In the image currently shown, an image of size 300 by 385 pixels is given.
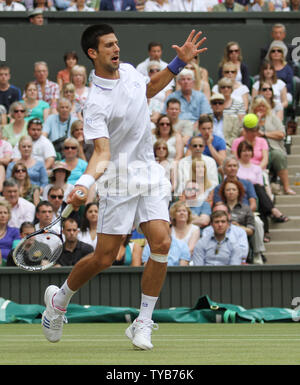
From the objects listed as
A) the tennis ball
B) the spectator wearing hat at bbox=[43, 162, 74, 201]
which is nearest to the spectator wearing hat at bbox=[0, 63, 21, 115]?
the spectator wearing hat at bbox=[43, 162, 74, 201]

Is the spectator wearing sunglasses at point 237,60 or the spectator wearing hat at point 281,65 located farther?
the spectator wearing hat at point 281,65

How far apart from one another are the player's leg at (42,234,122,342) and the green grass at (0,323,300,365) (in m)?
0.15

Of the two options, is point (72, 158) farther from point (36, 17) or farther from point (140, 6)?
point (140, 6)

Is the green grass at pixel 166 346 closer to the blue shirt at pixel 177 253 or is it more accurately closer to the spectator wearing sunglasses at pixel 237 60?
the blue shirt at pixel 177 253

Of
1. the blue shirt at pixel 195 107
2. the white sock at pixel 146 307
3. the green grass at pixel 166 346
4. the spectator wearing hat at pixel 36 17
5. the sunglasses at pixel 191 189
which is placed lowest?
the green grass at pixel 166 346

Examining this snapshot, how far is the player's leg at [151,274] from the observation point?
272 inches

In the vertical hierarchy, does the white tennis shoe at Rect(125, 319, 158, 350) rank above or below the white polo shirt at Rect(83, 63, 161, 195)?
below

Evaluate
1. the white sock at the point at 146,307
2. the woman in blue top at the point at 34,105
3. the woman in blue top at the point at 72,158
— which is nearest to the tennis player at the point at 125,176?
the white sock at the point at 146,307

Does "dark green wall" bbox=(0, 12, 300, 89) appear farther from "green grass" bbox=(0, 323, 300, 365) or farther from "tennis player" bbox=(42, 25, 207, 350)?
Answer: "tennis player" bbox=(42, 25, 207, 350)

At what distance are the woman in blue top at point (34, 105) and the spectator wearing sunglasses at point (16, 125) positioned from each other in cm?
62

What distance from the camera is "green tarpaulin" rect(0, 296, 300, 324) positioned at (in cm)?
1062

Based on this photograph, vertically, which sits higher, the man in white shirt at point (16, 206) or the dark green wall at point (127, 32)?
the dark green wall at point (127, 32)

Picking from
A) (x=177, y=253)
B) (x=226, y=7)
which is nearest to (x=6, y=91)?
(x=226, y=7)

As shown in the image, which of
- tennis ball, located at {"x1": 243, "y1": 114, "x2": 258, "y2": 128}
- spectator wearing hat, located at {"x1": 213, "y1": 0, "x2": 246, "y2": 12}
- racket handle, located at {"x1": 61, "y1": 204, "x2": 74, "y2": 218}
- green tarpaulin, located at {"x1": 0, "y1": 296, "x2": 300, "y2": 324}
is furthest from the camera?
spectator wearing hat, located at {"x1": 213, "y1": 0, "x2": 246, "y2": 12}
